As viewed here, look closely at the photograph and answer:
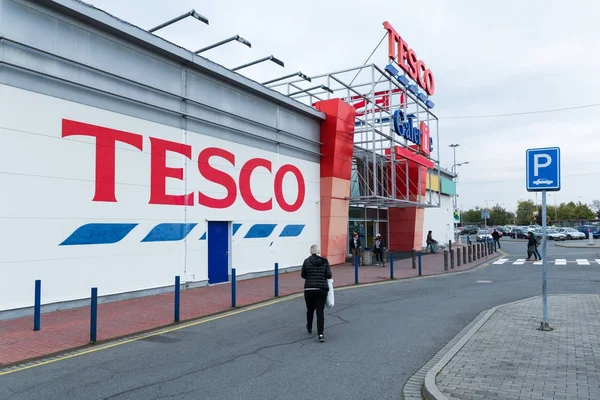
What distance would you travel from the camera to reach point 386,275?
18.4m

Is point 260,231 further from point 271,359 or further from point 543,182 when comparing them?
point 543,182

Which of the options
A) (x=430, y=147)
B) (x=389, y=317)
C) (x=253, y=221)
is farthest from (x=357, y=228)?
(x=389, y=317)

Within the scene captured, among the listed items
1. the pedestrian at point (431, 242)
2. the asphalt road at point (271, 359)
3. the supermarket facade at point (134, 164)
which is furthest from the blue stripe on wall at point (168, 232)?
the pedestrian at point (431, 242)

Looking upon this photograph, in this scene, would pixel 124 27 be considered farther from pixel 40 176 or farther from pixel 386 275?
pixel 386 275

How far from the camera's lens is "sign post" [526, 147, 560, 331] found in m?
8.31

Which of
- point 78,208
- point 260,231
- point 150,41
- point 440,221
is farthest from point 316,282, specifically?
point 440,221

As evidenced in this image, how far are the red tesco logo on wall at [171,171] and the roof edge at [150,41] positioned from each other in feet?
8.32

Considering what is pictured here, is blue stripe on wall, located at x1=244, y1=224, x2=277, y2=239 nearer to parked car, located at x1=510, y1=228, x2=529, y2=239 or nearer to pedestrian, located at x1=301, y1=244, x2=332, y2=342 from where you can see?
pedestrian, located at x1=301, y1=244, x2=332, y2=342

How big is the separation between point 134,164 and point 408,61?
18.0m

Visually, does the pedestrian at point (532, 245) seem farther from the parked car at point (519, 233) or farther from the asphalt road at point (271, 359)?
the parked car at point (519, 233)

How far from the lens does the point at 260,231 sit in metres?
17.8

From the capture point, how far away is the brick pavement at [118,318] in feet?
25.8

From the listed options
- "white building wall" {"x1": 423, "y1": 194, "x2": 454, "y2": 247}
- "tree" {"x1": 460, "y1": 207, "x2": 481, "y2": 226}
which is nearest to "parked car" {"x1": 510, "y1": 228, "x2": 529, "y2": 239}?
"white building wall" {"x1": 423, "y1": 194, "x2": 454, "y2": 247}

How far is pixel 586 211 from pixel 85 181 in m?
119
